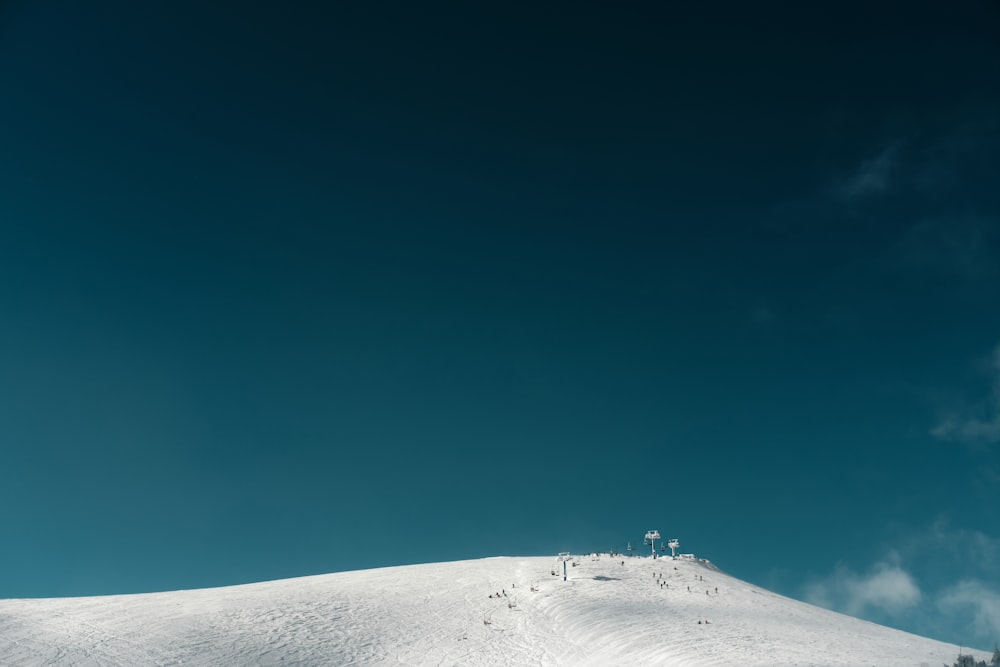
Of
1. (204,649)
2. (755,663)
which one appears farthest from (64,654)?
(755,663)

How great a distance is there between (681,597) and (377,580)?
64.0 ft

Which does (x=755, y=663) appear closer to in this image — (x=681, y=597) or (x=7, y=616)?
(x=681, y=597)

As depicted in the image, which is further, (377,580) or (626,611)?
(377,580)

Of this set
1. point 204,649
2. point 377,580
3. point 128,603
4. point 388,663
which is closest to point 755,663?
point 388,663

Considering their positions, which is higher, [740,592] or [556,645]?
[740,592]

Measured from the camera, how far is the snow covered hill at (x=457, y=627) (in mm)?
28641

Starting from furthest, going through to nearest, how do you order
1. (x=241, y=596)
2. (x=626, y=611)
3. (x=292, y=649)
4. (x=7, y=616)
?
1. (x=241, y=596)
2. (x=626, y=611)
3. (x=7, y=616)
4. (x=292, y=649)


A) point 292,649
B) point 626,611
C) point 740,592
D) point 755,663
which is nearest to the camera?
point 755,663

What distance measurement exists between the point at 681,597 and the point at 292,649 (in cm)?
2296

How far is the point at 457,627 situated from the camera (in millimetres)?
34250

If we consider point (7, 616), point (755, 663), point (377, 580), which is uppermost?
point (377, 580)

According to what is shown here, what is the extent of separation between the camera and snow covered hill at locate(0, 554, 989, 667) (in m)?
28.6

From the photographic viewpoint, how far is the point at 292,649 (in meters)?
30.1

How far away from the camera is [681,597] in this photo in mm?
41062
